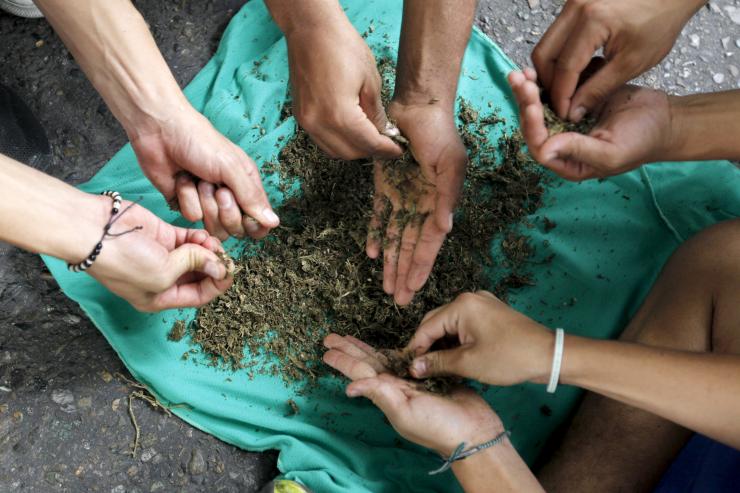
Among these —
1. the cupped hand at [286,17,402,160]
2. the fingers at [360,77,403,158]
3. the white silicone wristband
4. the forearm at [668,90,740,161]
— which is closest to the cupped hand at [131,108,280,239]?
the cupped hand at [286,17,402,160]

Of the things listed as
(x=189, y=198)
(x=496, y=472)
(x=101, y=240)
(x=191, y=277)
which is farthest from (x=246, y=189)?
(x=496, y=472)

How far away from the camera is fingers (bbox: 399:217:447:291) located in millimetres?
1706

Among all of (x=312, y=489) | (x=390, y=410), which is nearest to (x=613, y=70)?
(x=390, y=410)

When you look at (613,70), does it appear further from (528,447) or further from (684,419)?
(528,447)

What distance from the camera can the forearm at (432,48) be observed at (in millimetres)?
1657

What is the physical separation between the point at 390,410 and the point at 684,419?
0.66 m

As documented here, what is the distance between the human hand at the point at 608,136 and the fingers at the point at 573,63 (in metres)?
0.10

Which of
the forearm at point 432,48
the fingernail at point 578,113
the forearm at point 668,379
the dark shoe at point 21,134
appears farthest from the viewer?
the dark shoe at point 21,134

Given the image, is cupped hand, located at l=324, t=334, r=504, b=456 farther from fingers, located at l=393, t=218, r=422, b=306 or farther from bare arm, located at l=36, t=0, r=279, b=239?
bare arm, located at l=36, t=0, r=279, b=239

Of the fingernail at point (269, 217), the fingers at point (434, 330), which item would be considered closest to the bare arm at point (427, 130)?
the fingers at point (434, 330)

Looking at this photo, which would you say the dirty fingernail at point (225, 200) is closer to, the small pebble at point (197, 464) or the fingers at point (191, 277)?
the fingers at point (191, 277)

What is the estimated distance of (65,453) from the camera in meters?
1.84

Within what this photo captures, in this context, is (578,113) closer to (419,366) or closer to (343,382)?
(419,366)

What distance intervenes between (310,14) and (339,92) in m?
0.26
